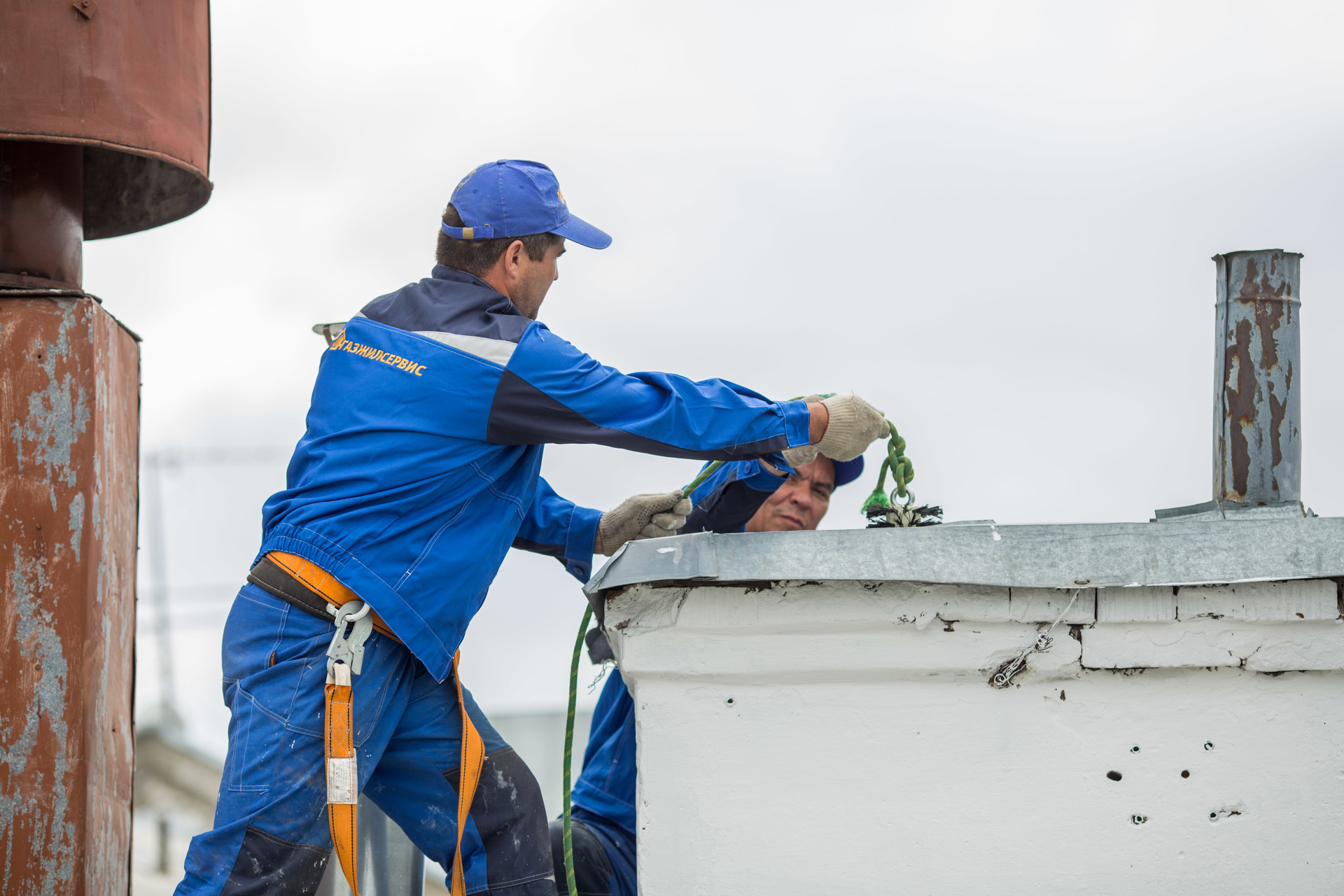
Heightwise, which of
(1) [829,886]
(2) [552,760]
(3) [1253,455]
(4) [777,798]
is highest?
(3) [1253,455]

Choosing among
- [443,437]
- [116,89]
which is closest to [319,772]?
[443,437]

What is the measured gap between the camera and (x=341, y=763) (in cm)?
255

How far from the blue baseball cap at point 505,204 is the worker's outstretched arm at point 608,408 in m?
0.37

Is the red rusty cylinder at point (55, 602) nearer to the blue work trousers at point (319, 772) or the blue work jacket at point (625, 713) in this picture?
the blue work trousers at point (319, 772)

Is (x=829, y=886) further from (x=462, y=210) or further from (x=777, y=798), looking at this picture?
(x=462, y=210)

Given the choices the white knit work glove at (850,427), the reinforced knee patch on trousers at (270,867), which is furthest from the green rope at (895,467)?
the reinforced knee patch on trousers at (270,867)

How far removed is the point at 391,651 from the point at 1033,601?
4.58 feet

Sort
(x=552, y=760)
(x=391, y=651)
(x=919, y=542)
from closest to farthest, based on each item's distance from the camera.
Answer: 1. (x=919, y=542)
2. (x=391, y=651)
3. (x=552, y=760)

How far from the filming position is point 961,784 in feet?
8.37

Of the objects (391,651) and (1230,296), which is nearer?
(391,651)

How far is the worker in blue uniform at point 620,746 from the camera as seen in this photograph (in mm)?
3439

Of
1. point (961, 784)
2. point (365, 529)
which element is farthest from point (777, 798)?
point (365, 529)

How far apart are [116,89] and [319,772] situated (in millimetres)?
1917

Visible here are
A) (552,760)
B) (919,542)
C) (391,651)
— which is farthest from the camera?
(552,760)
